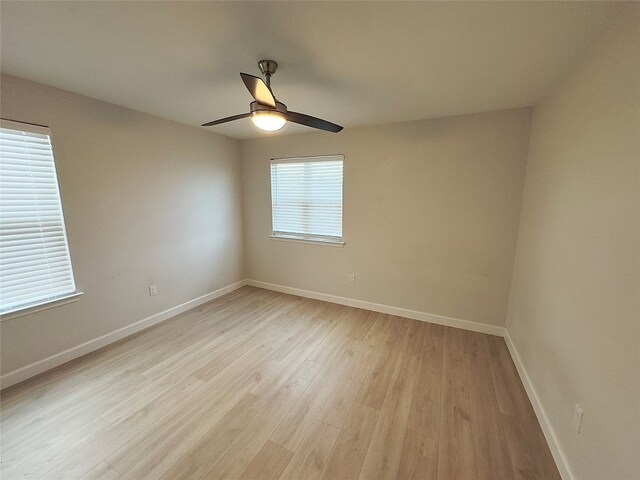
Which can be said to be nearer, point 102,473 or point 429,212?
point 102,473

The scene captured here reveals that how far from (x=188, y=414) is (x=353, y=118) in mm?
3010

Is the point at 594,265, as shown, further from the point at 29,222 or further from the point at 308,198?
the point at 29,222

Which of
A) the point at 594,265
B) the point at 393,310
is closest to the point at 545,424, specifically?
the point at 594,265

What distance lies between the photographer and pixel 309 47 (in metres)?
1.45

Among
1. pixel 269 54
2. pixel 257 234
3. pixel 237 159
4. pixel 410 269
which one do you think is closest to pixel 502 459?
pixel 410 269

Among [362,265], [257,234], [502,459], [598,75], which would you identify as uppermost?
[598,75]

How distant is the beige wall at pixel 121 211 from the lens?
80.6 inches

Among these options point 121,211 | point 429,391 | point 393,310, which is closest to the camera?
point 429,391

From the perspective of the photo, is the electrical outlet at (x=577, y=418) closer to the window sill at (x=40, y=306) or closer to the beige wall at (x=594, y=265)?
the beige wall at (x=594, y=265)

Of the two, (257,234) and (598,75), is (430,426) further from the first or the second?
(257,234)

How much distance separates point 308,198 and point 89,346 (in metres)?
2.84

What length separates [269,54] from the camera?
1.52m

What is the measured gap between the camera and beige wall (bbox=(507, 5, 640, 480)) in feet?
3.33

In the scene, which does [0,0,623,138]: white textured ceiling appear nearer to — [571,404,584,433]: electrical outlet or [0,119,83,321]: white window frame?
[0,119,83,321]: white window frame
